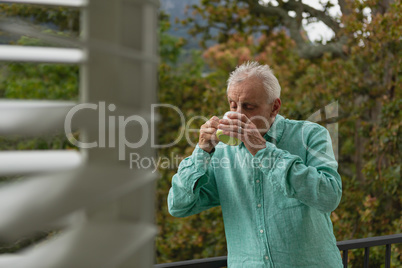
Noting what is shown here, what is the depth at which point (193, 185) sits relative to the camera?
1.50 m

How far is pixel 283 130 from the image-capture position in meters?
1.59

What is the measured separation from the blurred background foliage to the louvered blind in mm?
2337

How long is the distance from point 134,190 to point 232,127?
1.01 metres

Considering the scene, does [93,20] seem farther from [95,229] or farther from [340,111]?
[340,111]

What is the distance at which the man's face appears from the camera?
61.4 inches

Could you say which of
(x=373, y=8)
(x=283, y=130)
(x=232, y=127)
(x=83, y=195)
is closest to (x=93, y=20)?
(x=83, y=195)

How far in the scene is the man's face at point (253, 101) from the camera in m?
1.56

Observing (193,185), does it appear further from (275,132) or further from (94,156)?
(94,156)

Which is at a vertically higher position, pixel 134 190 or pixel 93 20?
pixel 93 20

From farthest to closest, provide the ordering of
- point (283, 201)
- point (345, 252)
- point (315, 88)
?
point (315, 88)
point (345, 252)
point (283, 201)

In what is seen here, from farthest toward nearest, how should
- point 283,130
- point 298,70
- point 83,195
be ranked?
point 298,70
point 283,130
point 83,195

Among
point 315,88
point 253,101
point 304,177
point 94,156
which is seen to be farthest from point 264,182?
point 315,88

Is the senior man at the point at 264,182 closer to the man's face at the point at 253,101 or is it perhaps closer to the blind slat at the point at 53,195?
the man's face at the point at 253,101

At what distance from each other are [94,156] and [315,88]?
4.39 m
